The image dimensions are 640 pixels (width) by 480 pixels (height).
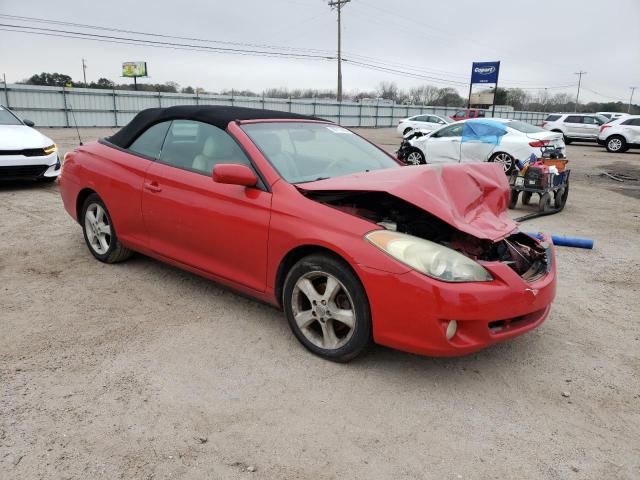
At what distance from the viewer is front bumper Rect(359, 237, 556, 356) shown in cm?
262

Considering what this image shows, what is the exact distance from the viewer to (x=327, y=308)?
3008 millimetres

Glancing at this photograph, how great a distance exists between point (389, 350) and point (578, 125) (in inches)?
1088

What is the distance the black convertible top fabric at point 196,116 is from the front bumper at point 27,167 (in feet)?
14.5

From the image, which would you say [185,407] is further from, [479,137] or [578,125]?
[578,125]

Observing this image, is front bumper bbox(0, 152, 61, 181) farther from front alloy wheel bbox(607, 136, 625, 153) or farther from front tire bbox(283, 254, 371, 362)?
front alloy wheel bbox(607, 136, 625, 153)

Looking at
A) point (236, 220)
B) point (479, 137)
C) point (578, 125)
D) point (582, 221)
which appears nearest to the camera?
point (236, 220)

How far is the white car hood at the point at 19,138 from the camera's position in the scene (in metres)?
8.05

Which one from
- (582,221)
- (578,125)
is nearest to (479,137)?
(582,221)

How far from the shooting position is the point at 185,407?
2.62 metres

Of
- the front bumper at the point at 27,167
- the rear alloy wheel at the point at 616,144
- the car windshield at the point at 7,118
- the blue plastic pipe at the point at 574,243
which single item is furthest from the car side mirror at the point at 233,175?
the rear alloy wheel at the point at 616,144

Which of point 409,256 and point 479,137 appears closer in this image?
point 409,256

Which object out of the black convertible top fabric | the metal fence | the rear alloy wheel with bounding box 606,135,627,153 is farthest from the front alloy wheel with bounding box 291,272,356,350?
the rear alloy wheel with bounding box 606,135,627,153

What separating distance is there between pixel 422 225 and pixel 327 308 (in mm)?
829

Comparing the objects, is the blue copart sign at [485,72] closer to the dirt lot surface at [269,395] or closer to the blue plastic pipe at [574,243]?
the blue plastic pipe at [574,243]
